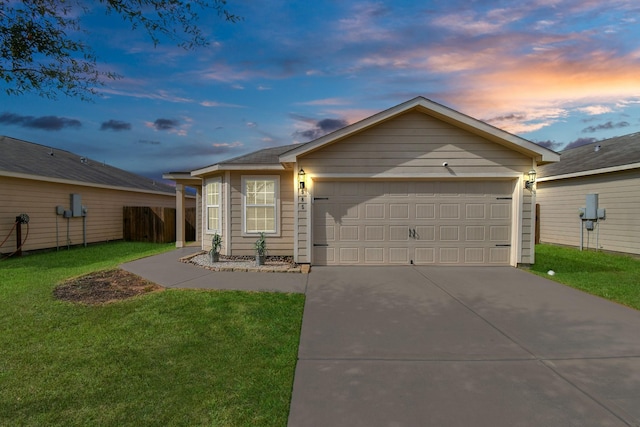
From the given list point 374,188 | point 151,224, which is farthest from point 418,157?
point 151,224

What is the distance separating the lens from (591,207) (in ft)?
39.9

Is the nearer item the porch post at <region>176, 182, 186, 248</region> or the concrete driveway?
the concrete driveway

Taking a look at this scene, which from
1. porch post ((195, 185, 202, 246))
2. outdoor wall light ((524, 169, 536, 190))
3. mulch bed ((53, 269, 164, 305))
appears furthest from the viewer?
porch post ((195, 185, 202, 246))

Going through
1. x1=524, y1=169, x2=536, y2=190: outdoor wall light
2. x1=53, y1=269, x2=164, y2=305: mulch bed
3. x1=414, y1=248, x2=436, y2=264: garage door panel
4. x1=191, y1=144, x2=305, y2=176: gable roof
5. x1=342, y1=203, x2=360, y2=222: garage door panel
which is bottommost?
x1=53, y1=269, x2=164, y2=305: mulch bed

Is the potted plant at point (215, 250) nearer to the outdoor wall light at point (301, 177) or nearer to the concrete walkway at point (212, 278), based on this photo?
the concrete walkway at point (212, 278)

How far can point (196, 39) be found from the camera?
527cm

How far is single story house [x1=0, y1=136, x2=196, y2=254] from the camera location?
11.2 meters

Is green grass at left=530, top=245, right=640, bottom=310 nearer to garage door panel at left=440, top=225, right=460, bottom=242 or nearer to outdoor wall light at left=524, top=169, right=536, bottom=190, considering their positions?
garage door panel at left=440, top=225, right=460, bottom=242

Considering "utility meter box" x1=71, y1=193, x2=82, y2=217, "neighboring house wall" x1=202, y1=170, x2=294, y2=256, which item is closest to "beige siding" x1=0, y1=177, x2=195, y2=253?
"utility meter box" x1=71, y1=193, x2=82, y2=217

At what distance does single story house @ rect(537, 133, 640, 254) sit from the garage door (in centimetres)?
574

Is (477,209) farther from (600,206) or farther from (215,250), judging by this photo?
(215,250)

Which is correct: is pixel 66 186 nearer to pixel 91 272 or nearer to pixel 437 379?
pixel 91 272

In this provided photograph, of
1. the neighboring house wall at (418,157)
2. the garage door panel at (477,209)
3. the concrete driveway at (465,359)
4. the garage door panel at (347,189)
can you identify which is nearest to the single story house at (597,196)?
the neighboring house wall at (418,157)

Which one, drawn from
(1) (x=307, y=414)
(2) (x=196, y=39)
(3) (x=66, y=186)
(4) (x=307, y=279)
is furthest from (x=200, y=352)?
(3) (x=66, y=186)
